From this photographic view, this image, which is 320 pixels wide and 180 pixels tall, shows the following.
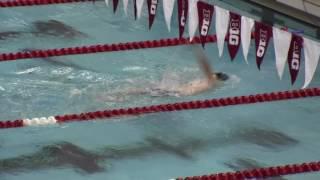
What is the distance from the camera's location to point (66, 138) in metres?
5.01

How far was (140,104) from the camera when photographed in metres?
5.52

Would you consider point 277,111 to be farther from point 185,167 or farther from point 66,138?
point 66,138

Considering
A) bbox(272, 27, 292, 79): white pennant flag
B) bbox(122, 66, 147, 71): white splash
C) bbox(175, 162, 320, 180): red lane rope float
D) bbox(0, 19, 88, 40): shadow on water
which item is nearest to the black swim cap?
bbox(122, 66, 147, 71): white splash

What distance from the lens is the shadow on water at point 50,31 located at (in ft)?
21.6

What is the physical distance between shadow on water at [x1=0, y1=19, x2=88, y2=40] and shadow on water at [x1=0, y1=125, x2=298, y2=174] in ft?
6.29

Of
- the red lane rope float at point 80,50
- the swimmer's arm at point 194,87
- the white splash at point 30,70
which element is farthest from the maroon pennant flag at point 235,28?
the white splash at point 30,70

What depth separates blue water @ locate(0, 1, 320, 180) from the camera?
15.7ft

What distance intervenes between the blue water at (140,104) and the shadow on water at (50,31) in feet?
0.26

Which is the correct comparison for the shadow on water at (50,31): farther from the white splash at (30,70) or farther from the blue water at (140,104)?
the white splash at (30,70)

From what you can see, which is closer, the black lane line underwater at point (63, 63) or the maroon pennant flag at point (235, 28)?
the maroon pennant flag at point (235, 28)

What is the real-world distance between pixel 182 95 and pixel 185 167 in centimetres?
107

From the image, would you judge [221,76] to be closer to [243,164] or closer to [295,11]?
[295,11]

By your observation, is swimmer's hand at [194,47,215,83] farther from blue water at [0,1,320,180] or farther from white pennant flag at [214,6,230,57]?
white pennant flag at [214,6,230,57]

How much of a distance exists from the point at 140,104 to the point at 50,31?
162 cm
